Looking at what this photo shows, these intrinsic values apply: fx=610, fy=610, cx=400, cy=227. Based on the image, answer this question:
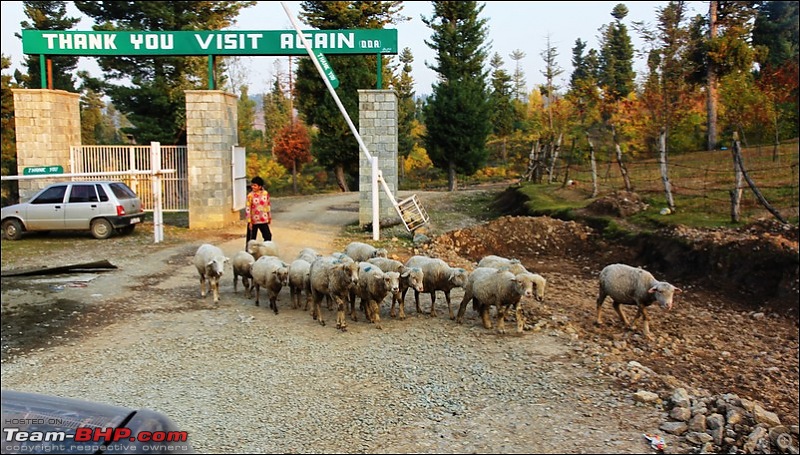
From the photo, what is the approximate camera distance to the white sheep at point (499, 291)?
301 inches

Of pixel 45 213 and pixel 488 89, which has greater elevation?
pixel 488 89

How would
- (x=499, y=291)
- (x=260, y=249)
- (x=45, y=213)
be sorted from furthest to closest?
1. (x=45, y=213)
2. (x=260, y=249)
3. (x=499, y=291)

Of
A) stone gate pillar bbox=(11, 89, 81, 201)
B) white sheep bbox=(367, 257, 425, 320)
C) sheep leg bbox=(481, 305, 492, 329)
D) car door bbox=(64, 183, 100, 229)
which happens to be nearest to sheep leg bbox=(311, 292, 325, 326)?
white sheep bbox=(367, 257, 425, 320)

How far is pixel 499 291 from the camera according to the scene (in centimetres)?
782

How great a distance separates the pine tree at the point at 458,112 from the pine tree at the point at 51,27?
14.3 metres

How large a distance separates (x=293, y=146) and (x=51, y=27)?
55.6ft

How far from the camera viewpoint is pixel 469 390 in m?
5.77

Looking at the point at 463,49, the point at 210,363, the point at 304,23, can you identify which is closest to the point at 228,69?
the point at 463,49

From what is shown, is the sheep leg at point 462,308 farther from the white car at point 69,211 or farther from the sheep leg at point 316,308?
the white car at point 69,211

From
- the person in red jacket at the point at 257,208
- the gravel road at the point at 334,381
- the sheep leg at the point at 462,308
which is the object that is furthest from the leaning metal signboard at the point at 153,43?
the sheep leg at the point at 462,308

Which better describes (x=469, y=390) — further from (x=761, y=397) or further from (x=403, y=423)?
(x=761, y=397)

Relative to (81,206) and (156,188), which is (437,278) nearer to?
(156,188)

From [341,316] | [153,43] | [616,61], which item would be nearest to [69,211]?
[153,43]

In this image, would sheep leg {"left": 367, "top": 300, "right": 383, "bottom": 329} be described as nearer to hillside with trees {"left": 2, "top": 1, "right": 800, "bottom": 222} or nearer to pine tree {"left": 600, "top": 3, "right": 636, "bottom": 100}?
hillside with trees {"left": 2, "top": 1, "right": 800, "bottom": 222}
